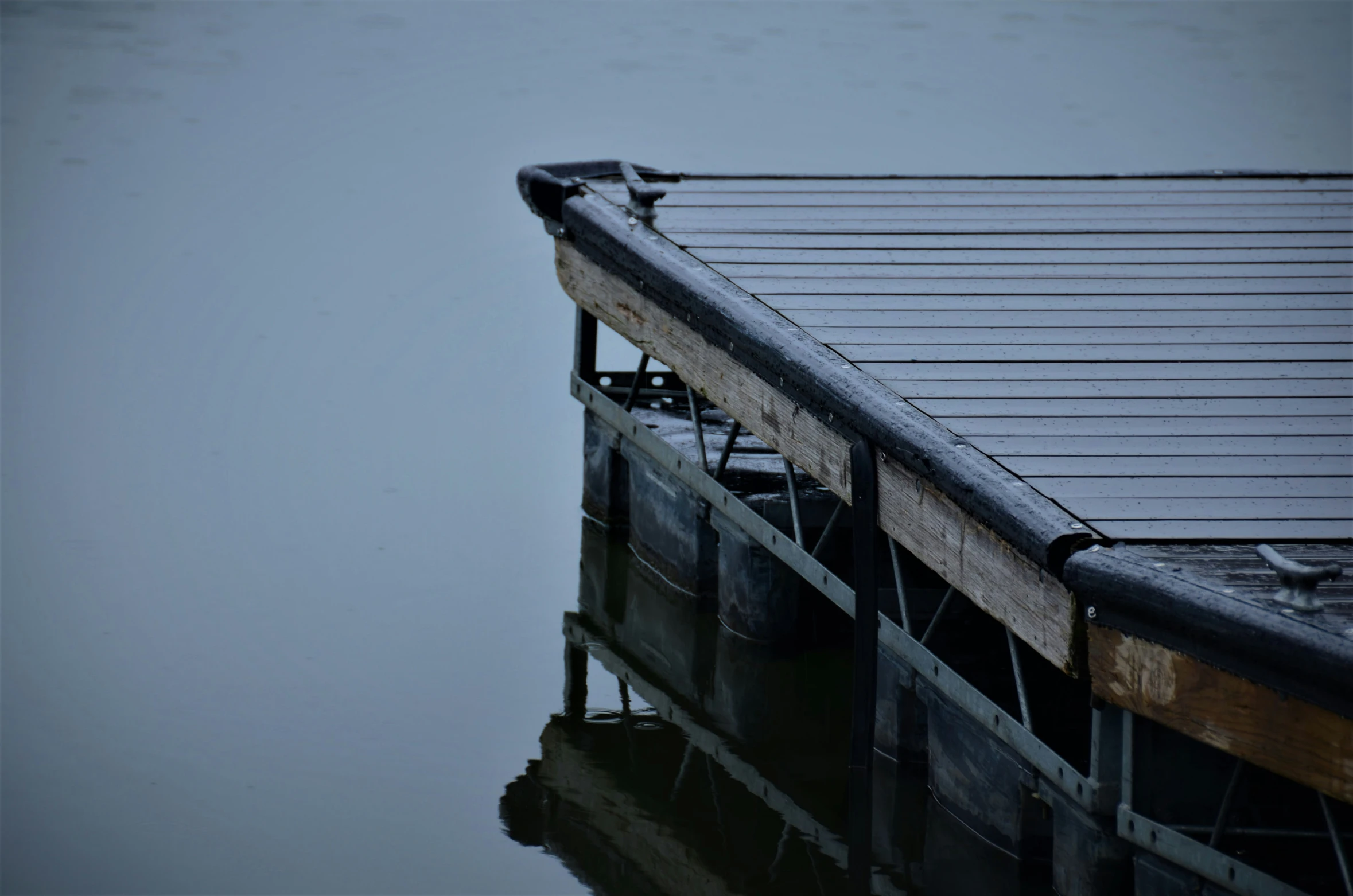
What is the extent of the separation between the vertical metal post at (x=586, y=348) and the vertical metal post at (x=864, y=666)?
2.64 meters

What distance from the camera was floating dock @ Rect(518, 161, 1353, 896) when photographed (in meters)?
3.68

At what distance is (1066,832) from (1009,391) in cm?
125

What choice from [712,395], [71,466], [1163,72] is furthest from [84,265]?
[1163,72]

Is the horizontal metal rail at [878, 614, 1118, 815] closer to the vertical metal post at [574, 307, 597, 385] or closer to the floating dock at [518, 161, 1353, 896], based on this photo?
the floating dock at [518, 161, 1353, 896]

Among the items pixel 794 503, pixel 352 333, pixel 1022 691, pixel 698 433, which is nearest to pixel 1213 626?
pixel 1022 691

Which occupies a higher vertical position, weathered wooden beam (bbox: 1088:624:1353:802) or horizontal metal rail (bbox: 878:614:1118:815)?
weathered wooden beam (bbox: 1088:624:1353:802)

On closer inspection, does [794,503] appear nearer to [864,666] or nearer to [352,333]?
[864,666]

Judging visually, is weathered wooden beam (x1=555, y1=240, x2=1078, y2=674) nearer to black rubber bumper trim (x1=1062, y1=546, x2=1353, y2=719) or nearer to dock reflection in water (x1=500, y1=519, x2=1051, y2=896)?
black rubber bumper trim (x1=1062, y1=546, x2=1353, y2=719)

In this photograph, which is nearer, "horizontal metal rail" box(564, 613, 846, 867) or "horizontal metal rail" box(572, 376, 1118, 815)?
"horizontal metal rail" box(572, 376, 1118, 815)

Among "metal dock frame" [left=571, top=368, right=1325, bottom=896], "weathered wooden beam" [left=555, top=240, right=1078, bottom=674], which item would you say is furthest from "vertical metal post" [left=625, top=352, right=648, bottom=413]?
"metal dock frame" [left=571, top=368, right=1325, bottom=896]

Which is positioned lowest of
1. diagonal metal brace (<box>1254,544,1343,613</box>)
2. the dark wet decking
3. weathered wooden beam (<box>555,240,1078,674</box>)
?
weathered wooden beam (<box>555,240,1078,674</box>)

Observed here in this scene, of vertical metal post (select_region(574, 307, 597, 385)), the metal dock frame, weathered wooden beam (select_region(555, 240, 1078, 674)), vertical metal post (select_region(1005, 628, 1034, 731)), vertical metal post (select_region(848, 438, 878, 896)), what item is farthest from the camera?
vertical metal post (select_region(574, 307, 597, 385))

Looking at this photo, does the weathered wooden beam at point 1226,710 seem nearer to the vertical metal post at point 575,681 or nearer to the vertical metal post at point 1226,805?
the vertical metal post at point 1226,805

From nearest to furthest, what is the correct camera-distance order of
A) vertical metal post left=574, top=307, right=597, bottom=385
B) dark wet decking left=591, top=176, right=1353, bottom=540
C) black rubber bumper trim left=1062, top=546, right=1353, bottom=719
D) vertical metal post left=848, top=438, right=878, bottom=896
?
black rubber bumper trim left=1062, top=546, right=1353, bottom=719, dark wet decking left=591, top=176, right=1353, bottom=540, vertical metal post left=848, top=438, right=878, bottom=896, vertical metal post left=574, top=307, right=597, bottom=385
